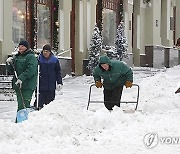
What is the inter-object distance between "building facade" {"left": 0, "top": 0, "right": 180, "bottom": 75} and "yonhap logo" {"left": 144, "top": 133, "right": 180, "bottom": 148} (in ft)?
31.5

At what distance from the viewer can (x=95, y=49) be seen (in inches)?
840

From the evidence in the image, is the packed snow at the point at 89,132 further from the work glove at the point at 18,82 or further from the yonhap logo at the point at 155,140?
the work glove at the point at 18,82

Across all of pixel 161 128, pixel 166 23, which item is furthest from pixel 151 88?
pixel 166 23

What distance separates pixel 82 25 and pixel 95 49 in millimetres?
1454

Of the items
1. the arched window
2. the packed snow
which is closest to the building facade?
the arched window

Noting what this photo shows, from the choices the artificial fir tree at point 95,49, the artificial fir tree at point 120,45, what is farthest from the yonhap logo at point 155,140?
the artificial fir tree at point 120,45

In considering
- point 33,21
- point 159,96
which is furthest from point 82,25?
point 159,96

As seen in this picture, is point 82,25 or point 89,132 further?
point 82,25

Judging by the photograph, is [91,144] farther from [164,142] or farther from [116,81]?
[116,81]

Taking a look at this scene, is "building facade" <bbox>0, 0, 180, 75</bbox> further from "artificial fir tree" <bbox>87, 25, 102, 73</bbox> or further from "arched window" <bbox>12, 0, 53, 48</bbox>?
"artificial fir tree" <bbox>87, 25, 102, 73</bbox>

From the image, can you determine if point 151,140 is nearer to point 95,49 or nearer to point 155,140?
point 155,140

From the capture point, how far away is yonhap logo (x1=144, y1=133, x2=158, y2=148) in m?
6.75

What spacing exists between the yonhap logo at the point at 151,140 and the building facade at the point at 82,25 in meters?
9.51

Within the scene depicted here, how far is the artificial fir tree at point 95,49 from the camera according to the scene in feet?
69.2
